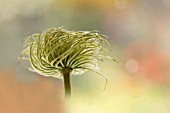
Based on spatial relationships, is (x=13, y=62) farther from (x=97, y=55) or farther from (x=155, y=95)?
(x=97, y=55)

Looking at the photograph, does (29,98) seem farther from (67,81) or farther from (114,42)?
(114,42)

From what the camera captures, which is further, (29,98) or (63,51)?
(29,98)

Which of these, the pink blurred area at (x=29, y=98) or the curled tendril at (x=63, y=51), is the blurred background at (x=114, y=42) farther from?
the curled tendril at (x=63, y=51)

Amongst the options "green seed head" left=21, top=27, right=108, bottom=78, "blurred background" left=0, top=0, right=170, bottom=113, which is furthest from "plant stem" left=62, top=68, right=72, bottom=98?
"blurred background" left=0, top=0, right=170, bottom=113

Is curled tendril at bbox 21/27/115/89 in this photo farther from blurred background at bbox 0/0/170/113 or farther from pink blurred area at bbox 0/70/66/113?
blurred background at bbox 0/0/170/113

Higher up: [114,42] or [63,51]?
[114,42]

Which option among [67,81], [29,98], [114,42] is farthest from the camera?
[114,42]

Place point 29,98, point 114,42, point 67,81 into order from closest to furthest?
point 67,81, point 29,98, point 114,42

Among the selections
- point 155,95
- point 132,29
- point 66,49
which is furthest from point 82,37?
point 132,29

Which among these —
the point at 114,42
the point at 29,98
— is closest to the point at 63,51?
the point at 29,98
